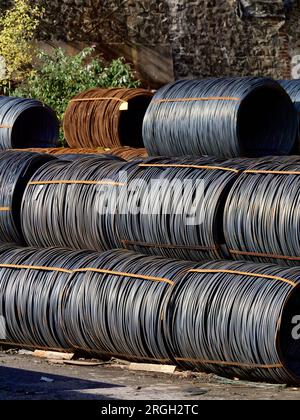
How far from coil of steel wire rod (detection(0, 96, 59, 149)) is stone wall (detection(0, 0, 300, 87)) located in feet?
21.9

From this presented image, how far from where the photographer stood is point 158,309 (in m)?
8.97

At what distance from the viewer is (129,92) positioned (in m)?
14.5

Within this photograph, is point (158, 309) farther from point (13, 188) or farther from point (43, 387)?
point (13, 188)

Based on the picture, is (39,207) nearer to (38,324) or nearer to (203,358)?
(38,324)

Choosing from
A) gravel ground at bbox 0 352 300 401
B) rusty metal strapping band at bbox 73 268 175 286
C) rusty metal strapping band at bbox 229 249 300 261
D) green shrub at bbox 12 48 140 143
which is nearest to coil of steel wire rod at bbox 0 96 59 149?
green shrub at bbox 12 48 140 143

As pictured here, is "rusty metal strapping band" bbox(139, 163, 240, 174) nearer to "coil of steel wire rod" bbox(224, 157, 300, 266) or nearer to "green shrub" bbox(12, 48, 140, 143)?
"coil of steel wire rod" bbox(224, 157, 300, 266)

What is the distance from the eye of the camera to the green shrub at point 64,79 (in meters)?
19.2

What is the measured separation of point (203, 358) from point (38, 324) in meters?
1.87

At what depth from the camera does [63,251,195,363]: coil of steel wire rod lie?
9.02 meters

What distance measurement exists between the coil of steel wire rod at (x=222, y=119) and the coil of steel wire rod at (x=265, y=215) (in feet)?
4.69

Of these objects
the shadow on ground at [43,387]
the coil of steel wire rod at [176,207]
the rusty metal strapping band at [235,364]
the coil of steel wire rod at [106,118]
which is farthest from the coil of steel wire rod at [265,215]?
the coil of steel wire rod at [106,118]

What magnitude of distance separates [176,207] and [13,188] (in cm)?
205

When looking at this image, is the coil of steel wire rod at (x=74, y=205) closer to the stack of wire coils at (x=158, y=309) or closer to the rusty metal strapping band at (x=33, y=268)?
the stack of wire coils at (x=158, y=309)
